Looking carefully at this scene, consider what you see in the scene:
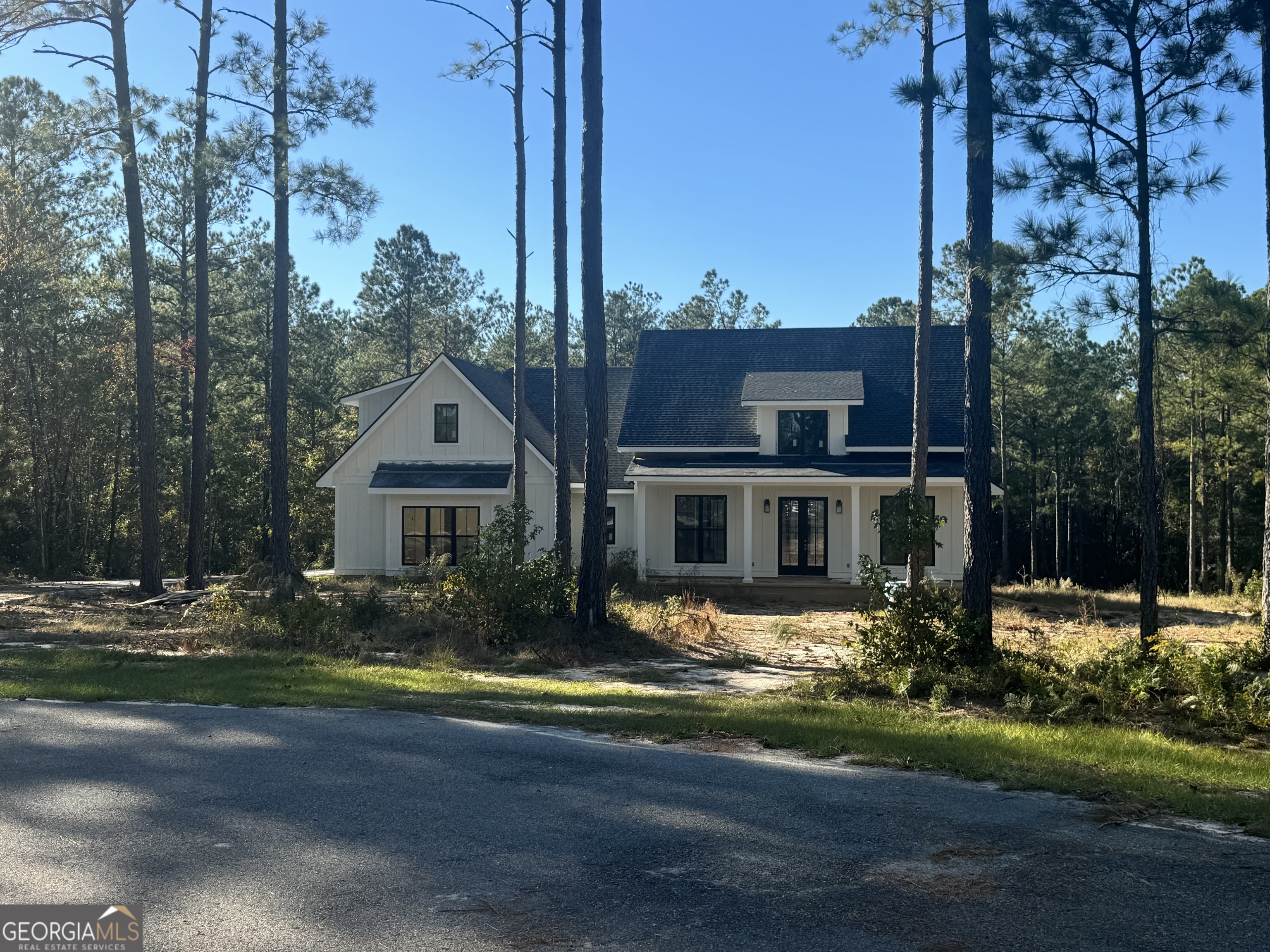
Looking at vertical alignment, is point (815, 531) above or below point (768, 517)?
below

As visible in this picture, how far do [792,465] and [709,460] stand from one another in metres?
2.27

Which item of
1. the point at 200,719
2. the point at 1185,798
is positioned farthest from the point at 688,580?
the point at 1185,798

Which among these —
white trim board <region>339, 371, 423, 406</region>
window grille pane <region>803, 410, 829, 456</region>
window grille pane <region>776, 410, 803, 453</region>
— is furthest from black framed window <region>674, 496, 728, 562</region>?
white trim board <region>339, 371, 423, 406</region>

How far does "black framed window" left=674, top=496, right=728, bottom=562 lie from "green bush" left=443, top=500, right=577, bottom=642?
9968mm

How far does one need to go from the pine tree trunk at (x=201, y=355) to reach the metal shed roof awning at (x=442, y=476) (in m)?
4.92

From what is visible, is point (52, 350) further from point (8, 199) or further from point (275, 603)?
point (275, 603)

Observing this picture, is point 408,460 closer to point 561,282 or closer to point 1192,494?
point 561,282

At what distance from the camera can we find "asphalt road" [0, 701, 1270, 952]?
13.8 ft

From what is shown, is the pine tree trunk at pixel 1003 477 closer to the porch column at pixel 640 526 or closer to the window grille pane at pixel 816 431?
the window grille pane at pixel 816 431

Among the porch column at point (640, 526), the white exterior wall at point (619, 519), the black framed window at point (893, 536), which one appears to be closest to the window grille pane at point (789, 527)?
the porch column at point (640, 526)

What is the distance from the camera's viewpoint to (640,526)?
25.0 metres

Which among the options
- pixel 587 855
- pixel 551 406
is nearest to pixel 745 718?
pixel 587 855

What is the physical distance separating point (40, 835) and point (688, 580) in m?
19.1

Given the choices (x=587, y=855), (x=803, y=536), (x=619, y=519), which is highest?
(x=619, y=519)
